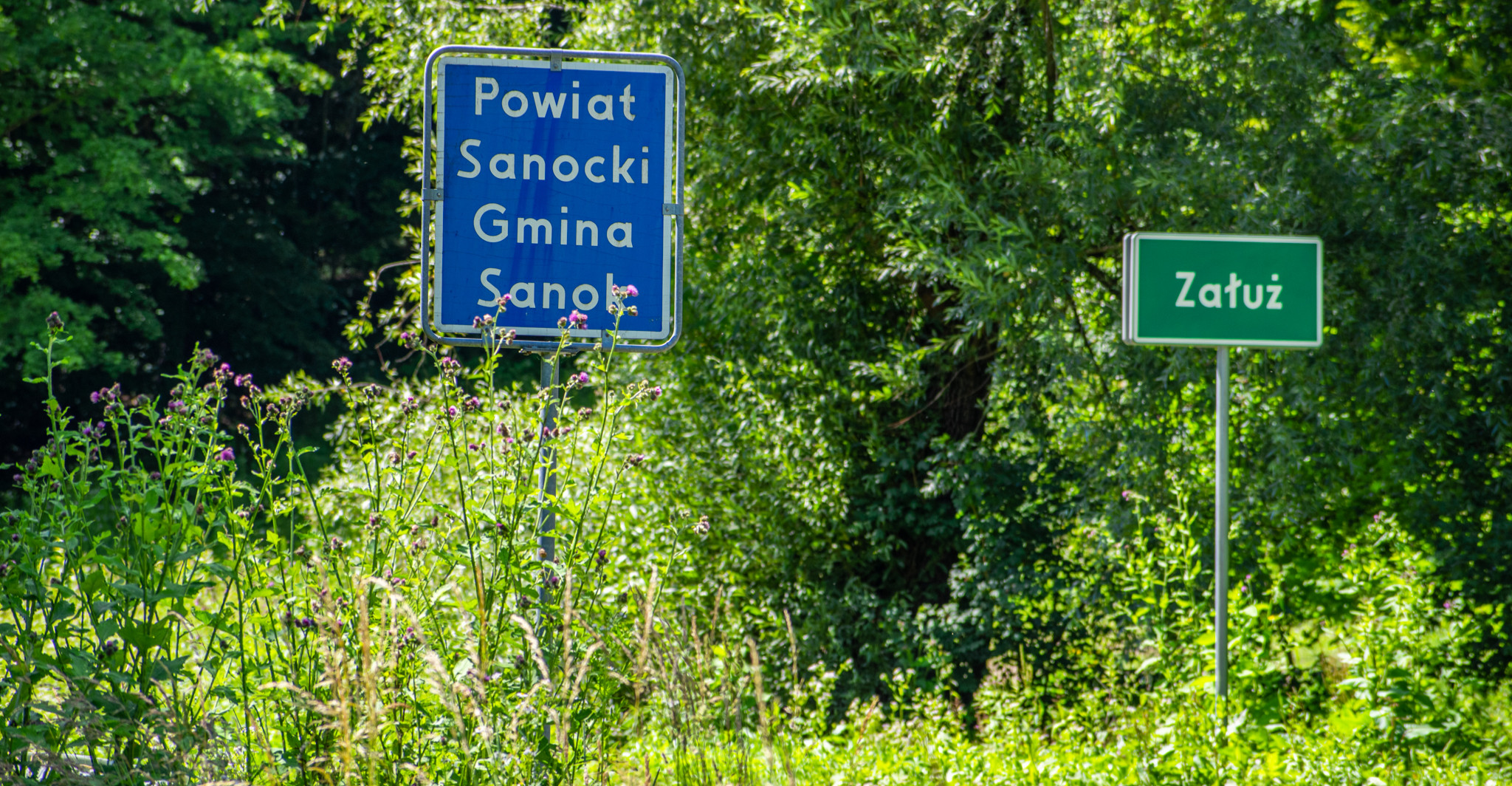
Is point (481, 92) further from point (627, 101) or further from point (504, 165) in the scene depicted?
point (627, 101)

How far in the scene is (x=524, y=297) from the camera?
3.07 metres

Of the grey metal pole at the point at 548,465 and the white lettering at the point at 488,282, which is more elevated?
the white lettering at the point at 488,282

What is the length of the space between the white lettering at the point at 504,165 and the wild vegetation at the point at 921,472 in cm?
49

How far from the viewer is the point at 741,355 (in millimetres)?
6406

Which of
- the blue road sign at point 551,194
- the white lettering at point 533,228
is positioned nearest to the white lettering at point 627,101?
the blue road sign at point 551,194

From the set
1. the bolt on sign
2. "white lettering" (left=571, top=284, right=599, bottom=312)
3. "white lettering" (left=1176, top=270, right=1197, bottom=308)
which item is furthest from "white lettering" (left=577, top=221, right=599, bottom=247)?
"white lettering" (left=1176, top=270, right=1197, bottom=308)

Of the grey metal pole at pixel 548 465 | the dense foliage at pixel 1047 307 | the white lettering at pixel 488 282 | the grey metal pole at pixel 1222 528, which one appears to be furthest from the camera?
the dense foliage at pixel 1047 307

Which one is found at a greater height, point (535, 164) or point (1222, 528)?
point (535, 164)

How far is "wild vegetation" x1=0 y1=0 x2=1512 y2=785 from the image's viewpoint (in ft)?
9.11

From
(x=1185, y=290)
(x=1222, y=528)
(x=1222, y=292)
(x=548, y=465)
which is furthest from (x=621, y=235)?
(x=1222, y=528)

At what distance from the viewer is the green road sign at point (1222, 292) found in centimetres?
404

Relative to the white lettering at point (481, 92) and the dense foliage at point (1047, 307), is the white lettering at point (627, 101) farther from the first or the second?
the dense foliage at point (1047, 307)

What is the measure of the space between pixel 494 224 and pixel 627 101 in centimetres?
48

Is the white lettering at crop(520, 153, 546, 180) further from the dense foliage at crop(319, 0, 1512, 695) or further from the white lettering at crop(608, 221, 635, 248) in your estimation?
the dense foliage at crop(319, 0, 1512, 695)
